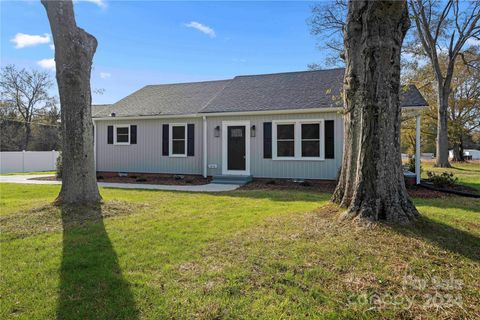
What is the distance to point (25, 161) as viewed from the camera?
21656mm

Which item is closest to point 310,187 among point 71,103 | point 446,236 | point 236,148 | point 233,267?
point 236,148

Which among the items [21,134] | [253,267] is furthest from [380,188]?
[21,134]

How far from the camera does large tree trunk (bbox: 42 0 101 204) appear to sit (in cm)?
661

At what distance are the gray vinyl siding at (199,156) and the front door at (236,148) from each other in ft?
1.10

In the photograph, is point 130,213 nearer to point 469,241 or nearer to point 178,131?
point 469,241

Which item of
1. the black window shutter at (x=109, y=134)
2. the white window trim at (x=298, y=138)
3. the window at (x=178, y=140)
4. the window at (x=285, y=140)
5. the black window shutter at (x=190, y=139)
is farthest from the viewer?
the black window shutter at (x=109, y=134)

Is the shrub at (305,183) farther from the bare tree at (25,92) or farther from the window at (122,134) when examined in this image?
the bare tree at (25,92)

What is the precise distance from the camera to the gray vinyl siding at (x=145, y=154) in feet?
44.3

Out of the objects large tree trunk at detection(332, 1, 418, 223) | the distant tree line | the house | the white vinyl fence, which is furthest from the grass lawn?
the distant tree line

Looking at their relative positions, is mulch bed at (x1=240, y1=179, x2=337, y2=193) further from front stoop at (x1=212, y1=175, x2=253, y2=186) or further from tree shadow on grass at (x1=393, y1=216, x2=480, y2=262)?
tree shadow on grass at (x1=393, y1=216, x2=480, y2=262)

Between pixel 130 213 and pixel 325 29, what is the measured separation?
1220 cm

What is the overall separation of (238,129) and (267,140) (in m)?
1.30

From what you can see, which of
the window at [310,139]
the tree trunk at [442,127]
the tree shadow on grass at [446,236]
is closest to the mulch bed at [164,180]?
the window at [310,139]

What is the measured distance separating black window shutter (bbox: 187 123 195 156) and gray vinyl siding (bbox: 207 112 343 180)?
0.77 metres
